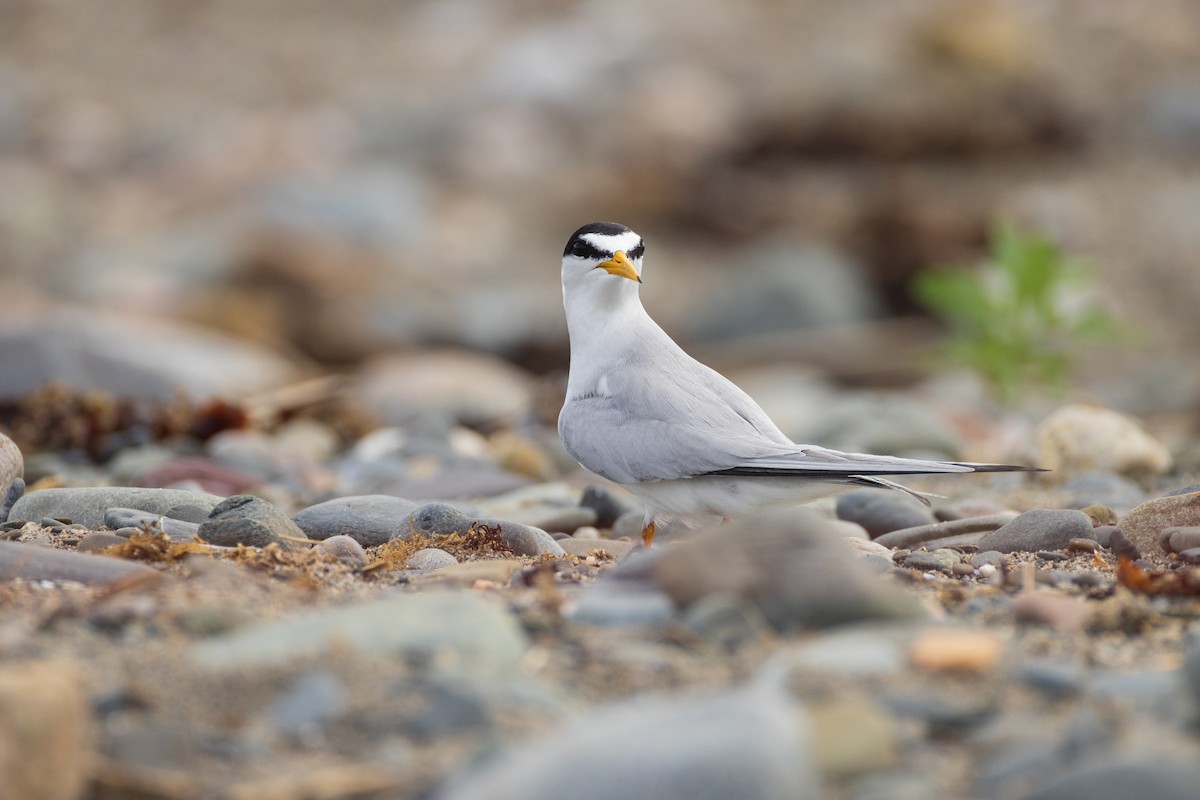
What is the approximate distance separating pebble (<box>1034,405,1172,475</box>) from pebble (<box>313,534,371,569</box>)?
335 cm

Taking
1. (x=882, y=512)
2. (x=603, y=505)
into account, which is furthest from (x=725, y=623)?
(x=603, y=505)

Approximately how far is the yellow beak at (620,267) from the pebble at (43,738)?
7.72 ft

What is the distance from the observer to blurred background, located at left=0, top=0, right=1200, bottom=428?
11742 mm

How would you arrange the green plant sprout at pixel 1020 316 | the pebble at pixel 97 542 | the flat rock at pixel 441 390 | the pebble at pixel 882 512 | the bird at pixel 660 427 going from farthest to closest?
the flat rock at pixel 441 390, the green plant sprout at pixel 1020 316, the pebble at pixel 882 512, the bird at pixel 660 427, the pebble at pixel 97 542

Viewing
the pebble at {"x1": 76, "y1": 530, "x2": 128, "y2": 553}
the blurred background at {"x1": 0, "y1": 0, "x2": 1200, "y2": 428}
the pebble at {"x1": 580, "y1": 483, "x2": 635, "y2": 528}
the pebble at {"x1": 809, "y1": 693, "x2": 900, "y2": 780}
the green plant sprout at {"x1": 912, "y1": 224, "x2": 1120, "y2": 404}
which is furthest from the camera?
the blurred background at {"x1": 0, "y1": 0, "x2": 1200, "y2": 428}

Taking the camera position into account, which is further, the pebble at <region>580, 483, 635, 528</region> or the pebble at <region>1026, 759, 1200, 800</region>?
the pebble at <region>580, 483, 635, 528</region>

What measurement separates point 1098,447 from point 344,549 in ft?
11.6

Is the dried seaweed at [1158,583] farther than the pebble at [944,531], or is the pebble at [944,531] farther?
the pebble at [944,531]

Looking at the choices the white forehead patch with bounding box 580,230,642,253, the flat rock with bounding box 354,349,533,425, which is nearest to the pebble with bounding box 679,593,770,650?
the white forehead patch with bounding box 580,230,642,253

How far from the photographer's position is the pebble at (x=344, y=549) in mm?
3615

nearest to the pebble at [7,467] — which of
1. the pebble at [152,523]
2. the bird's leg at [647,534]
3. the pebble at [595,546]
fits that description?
the pebble at [152,523]

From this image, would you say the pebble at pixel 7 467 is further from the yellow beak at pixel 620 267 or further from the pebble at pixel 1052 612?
the pebble at pixel 1052 612

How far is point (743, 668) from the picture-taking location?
261cm

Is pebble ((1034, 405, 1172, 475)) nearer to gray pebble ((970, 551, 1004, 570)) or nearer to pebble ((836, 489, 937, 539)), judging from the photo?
pebble ((836, 489, 937, 539))
